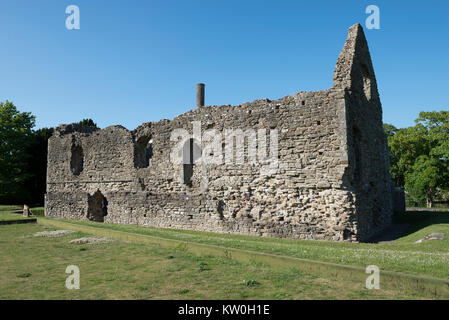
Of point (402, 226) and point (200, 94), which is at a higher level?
point (200, 94)

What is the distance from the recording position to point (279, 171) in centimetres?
1327

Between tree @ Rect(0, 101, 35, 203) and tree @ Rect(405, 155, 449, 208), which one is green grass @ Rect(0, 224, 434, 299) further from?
tree @ Rect(405, 155, 449, 208)

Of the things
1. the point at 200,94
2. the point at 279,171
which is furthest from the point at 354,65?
the point at 200,94

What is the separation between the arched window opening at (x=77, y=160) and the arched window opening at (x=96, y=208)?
2.89 meters

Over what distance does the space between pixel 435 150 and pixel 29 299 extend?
35199 mm

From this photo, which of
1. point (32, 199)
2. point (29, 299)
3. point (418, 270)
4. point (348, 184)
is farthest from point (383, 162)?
point (32, 199)

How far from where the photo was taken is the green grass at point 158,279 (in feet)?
16.8

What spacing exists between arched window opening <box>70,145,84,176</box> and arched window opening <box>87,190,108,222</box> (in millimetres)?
2891

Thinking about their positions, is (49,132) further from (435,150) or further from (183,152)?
(435,150)

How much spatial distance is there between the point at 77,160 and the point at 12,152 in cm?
1666

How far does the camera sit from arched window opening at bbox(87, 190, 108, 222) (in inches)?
839

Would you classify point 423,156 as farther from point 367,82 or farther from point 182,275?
point 182,275

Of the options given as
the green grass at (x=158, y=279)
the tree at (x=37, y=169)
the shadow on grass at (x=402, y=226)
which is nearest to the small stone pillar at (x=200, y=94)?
the shadow on grass at (x=402, y=226)

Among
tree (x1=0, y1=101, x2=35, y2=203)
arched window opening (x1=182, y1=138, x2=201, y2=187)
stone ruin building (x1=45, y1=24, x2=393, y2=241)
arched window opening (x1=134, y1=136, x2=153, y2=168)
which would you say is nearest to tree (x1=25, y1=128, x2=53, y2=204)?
tree (x1=0, y1=101, x2=35, y2=203)
